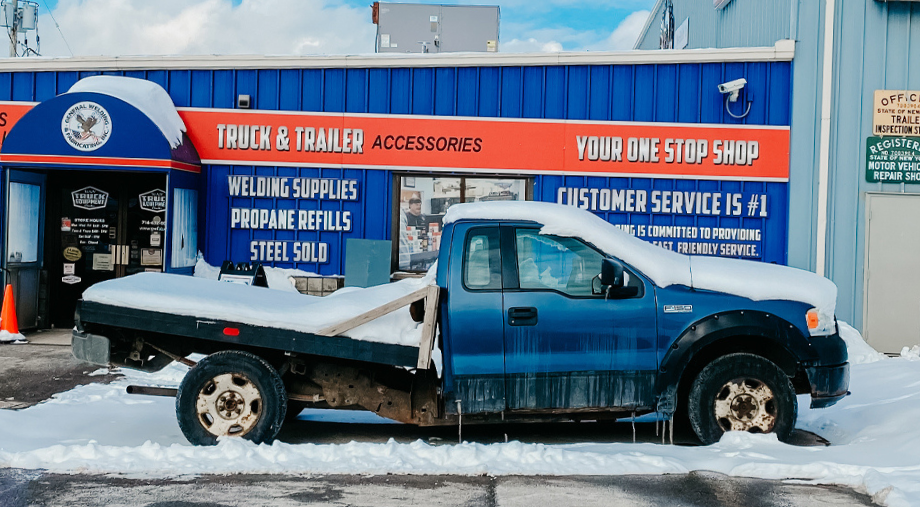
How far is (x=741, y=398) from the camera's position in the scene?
259 inches

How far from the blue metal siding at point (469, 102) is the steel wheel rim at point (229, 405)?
6493 mm

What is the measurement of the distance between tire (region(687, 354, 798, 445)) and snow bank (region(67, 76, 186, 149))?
26.9 ft

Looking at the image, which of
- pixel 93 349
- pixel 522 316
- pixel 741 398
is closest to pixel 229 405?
pixel 93 349

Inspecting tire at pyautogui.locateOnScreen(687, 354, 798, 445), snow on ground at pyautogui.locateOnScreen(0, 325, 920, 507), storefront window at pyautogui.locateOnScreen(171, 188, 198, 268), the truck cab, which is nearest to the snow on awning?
storefront window at pyautogui.locateOnScreen(171, 188, 198, 268)

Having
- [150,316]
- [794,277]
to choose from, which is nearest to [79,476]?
[150,316]

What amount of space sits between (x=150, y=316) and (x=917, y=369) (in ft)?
26.2

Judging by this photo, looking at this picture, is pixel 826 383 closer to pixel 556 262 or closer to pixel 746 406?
pixel 746 406

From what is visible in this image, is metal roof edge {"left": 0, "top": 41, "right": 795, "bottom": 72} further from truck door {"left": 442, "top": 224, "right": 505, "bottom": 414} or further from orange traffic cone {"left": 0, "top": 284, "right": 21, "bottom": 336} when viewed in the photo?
truck door {"left": 442, "top": 224, "right": 505, "bottom": 414}

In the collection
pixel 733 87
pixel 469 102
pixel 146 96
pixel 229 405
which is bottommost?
pixel 229 405

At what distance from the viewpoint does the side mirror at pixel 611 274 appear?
6.36m

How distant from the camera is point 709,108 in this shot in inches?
503

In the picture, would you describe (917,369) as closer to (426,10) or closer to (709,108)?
(709,108)

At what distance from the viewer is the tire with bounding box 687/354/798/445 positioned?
6.53 m

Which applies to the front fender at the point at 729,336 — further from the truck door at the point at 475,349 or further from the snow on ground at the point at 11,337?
the snow on ground at the point at 11,337
